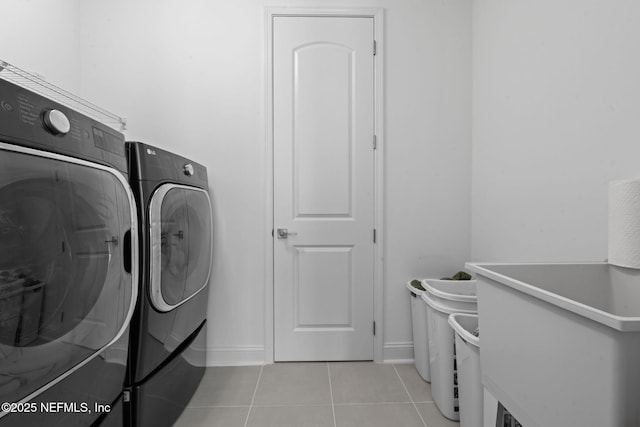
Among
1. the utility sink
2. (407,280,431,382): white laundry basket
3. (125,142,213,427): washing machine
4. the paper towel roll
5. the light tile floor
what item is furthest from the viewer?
(407,280,431,382): white laundry basket

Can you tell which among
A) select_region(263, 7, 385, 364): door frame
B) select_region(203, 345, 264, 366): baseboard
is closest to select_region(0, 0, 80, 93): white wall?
select_region(263, 7, 385, 364): door frame

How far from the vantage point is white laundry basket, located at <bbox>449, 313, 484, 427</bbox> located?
1260mm

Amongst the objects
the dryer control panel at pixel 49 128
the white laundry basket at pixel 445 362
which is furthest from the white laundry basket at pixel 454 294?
the dryer control panel at pixel 49 128

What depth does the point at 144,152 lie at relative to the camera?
126 cm

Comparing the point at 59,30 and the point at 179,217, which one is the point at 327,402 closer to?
the point at 179,217

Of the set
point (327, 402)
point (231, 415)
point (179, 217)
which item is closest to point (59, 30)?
point (179, 217)

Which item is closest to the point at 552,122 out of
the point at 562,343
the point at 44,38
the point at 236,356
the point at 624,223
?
the point at 624,223

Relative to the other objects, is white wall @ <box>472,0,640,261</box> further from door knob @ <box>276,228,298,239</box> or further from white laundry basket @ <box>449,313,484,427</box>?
door knob @ <box>276,228,298,239</box>

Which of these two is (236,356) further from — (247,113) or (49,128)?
(49,128)

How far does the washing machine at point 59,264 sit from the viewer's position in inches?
25.8

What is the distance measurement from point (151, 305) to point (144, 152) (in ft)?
1.93

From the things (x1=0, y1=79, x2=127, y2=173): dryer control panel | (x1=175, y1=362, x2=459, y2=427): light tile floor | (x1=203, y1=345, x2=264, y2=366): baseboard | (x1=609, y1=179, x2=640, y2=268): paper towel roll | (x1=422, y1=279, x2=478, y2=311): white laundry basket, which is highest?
(x1=0, y1=79, x2=127, y2=173): dryer control panel

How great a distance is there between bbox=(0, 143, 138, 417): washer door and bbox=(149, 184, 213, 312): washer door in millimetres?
255

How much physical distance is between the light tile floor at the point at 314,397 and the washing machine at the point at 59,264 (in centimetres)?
72
